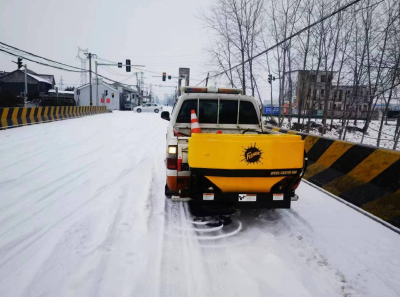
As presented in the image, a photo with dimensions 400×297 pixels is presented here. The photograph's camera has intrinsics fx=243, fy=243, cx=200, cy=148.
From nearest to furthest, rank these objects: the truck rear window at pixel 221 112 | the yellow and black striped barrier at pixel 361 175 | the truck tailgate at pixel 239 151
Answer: the truck tailgate at pixel 239 151 < the yellow and black striped barrier at pixel 361 175 < the truck rear window at pixel 221 112

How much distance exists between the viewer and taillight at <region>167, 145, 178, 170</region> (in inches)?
136

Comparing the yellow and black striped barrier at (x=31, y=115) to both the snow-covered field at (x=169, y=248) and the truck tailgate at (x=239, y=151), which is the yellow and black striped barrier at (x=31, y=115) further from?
the truck tailgate at (x=239, y=151)

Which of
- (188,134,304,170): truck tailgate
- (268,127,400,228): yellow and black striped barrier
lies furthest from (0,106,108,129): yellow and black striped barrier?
(268,127,400,228): yellow and black striped barrier

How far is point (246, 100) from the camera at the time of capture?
5.42 metres

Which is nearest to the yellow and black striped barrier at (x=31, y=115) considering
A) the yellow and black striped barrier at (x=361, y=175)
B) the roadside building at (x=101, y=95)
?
the yellow and black striped barrier at (x=361, y=175)

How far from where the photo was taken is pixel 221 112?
17.6ft

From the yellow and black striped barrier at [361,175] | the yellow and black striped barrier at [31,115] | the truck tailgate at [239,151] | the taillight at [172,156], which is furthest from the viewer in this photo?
the yellow and black striped barrier at [31,115]

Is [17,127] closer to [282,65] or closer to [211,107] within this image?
[211,107]

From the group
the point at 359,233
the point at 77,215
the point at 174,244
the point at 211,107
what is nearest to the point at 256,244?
the point at 174,244

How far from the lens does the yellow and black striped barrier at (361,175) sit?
384 centimetres

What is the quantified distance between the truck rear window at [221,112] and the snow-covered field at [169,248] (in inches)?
69.0

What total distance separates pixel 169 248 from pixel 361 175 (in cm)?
373

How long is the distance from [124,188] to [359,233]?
4175 mm

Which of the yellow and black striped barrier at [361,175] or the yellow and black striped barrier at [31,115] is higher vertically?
the yellow and black striped barrier at [31,115]
